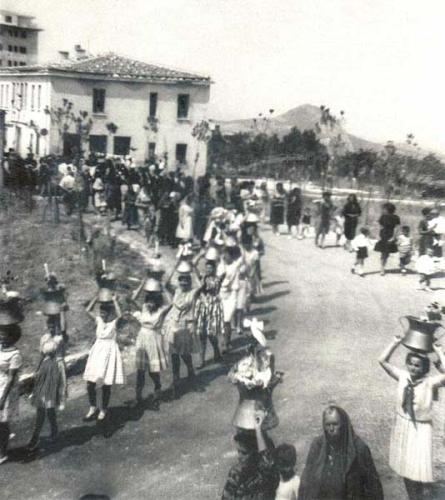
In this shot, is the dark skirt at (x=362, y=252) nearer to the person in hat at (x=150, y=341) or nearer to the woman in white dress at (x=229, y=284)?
the woman in white dress at (x=229, y=284)

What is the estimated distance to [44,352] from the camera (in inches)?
252

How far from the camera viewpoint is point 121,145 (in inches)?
1084

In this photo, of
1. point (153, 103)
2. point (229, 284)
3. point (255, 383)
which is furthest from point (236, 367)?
point (153, 103)

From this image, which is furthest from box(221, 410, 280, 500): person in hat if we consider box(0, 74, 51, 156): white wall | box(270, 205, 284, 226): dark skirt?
box(0, 74, 51, 156): white wall

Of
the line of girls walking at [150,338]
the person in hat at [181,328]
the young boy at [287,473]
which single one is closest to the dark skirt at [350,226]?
the line of girls walking at [150,338]

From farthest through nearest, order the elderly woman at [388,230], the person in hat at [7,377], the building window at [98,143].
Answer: the building window at [98,143], the elderly woman at [388,230], the person in hat at [7,377]

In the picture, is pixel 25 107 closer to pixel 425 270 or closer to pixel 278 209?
pixel 278 209

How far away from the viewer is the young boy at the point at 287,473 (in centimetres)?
457

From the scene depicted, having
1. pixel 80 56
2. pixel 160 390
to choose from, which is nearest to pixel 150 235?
pixel 160 390

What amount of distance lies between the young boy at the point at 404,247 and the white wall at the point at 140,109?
50.2 feet

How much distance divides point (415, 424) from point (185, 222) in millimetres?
10155

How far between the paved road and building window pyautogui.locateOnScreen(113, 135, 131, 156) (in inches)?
679

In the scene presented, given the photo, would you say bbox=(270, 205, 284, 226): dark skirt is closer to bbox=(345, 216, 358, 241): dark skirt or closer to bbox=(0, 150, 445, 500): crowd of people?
bbox=(345, 216, 358, 241): dark skirt

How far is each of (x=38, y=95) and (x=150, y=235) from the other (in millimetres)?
12424
